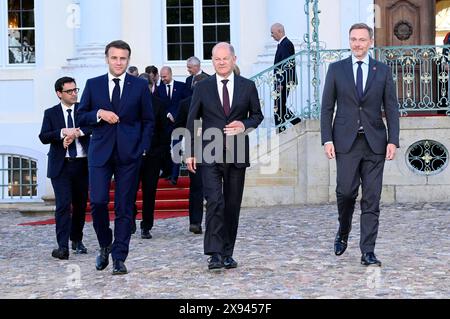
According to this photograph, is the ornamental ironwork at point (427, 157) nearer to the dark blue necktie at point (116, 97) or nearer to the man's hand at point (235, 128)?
the man's hand at point (235, 128)

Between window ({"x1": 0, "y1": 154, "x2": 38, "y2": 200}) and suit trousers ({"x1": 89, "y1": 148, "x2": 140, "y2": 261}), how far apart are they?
9.54 metres

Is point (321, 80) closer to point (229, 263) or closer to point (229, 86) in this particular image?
point (229, 86)

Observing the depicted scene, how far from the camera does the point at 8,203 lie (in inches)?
742

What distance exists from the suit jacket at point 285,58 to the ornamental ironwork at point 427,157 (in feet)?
7.18

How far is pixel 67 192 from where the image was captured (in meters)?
11.2

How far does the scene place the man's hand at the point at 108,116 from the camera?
372 inches

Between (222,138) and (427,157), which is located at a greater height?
(222,138)

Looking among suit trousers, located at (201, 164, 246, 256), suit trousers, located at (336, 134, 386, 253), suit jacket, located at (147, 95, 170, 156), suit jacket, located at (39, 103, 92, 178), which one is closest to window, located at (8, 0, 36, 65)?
suit jacket, located at (147, 95, 170, 156)

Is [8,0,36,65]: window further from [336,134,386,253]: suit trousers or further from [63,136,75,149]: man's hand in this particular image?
[336,134,386,253]: suit trousers

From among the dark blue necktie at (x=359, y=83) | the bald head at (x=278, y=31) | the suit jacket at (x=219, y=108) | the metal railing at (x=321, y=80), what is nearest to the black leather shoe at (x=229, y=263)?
the suit jacket at (x=219, y=108)

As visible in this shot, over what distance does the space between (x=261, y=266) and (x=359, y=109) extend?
171 centimetres

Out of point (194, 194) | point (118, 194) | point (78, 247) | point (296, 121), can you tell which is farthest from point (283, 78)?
point (118, 194)

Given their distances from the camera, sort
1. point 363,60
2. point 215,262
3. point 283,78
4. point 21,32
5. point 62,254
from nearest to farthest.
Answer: point 215,262 → point 363,60 → point 62,254 → point 283,78 → point 21,32

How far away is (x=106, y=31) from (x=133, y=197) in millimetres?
9362
